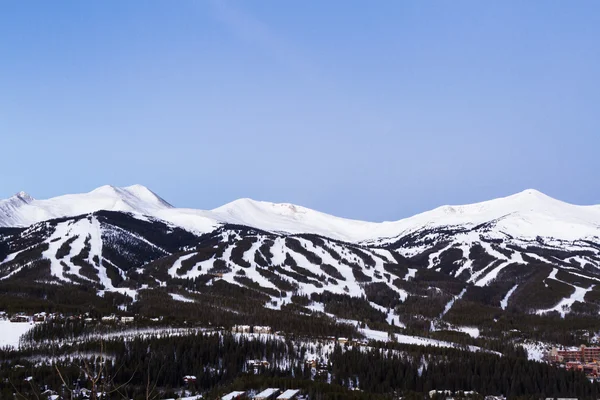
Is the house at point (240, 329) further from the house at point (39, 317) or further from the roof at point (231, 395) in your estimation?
the roof at point (231, 395)

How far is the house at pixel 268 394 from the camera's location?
95.8 meters

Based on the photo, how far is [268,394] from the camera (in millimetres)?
97188

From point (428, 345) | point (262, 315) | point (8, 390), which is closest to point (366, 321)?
point (262, 315)

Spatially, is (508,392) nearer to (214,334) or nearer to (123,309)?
(214,334)

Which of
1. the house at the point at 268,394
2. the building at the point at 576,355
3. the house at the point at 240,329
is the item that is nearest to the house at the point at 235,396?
the house at the point at 268,394

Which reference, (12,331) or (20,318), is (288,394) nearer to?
(12,331)

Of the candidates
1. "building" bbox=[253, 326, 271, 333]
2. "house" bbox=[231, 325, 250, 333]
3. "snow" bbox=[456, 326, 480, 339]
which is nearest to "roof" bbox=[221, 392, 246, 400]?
"house" bbox=[231, 325, 250, 333]

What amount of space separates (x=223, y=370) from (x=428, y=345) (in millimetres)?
53786

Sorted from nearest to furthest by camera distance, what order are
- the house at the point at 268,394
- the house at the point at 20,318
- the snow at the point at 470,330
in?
the house at the point at 268,394 < the house at the point at 20,318 < the snow at the point at 470,330

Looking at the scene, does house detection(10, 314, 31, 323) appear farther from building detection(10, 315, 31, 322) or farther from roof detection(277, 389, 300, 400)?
roof detection(277, 389, 300, 400)

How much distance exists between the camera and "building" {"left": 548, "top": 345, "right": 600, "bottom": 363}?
482ft

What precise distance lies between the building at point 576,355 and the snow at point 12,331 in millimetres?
124422

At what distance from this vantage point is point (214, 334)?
144500 mm

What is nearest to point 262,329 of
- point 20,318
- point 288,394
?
point 20,318
